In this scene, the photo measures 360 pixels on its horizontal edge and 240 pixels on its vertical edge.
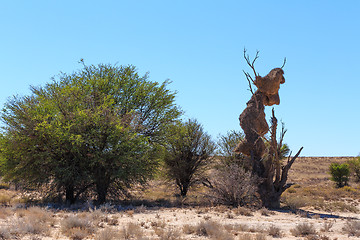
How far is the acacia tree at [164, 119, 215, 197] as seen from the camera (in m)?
27.5

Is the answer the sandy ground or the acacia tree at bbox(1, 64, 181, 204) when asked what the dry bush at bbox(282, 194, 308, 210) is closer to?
the sandy ground

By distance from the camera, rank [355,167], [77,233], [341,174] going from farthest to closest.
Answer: [355,167] < [341,174] < [77,233]

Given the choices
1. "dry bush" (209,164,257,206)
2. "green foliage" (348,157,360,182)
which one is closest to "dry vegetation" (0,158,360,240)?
"dry bush" (209,164,257,206)

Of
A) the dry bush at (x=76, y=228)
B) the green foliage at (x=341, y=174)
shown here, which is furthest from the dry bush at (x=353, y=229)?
the green foliage at (x=341, y=174)

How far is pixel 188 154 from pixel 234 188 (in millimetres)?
8729

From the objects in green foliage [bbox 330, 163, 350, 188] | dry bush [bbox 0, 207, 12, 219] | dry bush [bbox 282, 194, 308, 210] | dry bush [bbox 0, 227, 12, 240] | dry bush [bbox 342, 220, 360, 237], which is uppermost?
green foliage [bbox 330, 163, 350, 188]

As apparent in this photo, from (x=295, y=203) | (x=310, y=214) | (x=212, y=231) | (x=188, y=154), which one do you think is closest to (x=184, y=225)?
(x=212, y=231)

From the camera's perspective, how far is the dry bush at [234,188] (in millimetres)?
19578

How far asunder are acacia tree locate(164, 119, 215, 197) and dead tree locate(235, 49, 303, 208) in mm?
7007

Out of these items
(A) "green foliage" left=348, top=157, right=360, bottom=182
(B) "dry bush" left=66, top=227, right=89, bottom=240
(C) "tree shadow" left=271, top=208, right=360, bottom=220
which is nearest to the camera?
(B) "dry bush" left=66, top=227, right=89, bottom=240

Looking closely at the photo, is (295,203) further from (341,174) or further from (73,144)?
(341,174)

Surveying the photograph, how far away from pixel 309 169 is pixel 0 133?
6110 centimetres

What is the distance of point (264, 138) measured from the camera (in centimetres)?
1994

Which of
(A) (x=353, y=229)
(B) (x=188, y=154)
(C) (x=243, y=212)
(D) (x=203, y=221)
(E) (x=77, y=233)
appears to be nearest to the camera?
(E) (x=77, y=233)
